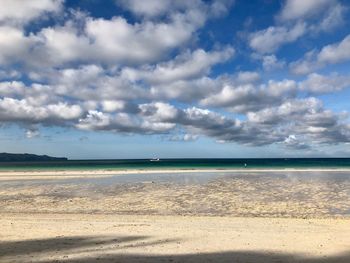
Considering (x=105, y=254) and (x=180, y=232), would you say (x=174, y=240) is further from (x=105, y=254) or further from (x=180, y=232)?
(x=105, y=254)

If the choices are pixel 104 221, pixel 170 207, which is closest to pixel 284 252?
pixel 104 221

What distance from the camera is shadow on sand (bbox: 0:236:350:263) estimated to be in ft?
36.8

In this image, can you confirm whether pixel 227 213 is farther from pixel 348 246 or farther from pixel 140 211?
pixel 348 246

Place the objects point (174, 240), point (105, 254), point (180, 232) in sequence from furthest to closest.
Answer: point (180, 232) → point (174, 240) → point (105, 254)

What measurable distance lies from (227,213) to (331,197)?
12.3m

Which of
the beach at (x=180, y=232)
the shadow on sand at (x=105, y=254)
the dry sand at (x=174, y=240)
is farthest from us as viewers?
the beach at (x=180, y=232)

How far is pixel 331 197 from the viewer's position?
30250mm

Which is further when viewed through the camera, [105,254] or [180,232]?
[180,232]

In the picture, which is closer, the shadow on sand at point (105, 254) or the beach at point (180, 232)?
the shadow on sand at point (105, 254)

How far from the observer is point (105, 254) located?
1185 cm

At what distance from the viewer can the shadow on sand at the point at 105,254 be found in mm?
11211

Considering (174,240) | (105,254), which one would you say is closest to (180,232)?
(174,240)

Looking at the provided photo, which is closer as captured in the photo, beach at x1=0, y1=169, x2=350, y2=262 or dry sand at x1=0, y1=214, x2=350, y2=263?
dry sand at x1=0, y1=214, x2=350, y2=263

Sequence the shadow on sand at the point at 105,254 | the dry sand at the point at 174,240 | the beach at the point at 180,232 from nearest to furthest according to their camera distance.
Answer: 1. the shadow on sand at the point at 105,254
2. the dry sand at the point at 174,240
3. the beach at the point at 180,232
